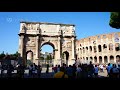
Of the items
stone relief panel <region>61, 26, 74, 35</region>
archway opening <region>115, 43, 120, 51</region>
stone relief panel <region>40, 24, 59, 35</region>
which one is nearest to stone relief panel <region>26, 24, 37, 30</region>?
stone relief panel <region>40, 24, 59, 35</region>

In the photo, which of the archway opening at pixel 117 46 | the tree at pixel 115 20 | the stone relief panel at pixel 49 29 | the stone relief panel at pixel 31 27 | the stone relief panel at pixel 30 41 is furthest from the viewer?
the archway opening at pixel 117 46

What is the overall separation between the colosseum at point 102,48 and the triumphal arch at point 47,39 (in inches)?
458

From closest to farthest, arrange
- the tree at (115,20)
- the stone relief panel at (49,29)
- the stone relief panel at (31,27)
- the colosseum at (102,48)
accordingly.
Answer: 1. the tree at (115,20)
2. the stone relief panel at (31,27)
3. the stone relief panel at (49,29)
4. the colosseum at (102,48)

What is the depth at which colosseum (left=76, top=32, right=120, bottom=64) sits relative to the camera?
40.1m

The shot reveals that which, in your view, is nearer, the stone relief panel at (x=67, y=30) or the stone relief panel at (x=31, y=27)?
the stone relief panel at (x=31, y=27)

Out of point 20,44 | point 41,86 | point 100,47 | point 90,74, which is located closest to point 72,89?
point 41,86

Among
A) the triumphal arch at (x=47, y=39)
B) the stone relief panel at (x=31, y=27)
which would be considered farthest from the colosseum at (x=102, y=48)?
the stone relief panel at (x=31, y=27)

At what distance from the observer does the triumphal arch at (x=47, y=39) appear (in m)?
31.1

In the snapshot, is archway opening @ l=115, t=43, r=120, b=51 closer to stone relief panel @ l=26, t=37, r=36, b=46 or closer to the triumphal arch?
the triumphal arch

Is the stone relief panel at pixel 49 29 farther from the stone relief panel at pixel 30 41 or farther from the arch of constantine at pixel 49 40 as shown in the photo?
the stone relief panel at pixel 30 41

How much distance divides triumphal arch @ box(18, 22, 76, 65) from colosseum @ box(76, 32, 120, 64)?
38.1 feet

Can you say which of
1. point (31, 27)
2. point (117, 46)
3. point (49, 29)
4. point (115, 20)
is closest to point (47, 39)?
point (49, 29)

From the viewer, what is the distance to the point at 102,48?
4288 cm
